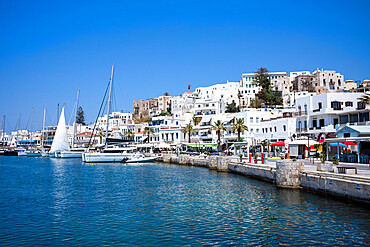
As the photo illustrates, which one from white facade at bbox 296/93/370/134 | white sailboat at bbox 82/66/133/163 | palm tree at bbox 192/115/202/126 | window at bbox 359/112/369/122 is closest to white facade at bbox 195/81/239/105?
palm tree at bbox 192/115/202/126

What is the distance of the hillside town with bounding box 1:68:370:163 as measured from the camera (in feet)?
151

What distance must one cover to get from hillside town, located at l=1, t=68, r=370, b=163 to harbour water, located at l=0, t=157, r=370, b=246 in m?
14.2

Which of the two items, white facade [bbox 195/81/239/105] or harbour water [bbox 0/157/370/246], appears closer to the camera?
harbour water [bbox 0/157/370/246]

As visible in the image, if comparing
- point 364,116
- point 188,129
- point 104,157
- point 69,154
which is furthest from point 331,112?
point 69,154

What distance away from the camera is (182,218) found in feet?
58.6

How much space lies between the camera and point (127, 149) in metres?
65.4

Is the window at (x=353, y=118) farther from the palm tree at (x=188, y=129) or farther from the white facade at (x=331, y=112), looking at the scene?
the palm tree at (x=188, y=129)

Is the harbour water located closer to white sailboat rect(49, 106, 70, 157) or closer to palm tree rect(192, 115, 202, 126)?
palm tree rect(192, 115, 202, 126)

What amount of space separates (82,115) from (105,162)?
102 metres

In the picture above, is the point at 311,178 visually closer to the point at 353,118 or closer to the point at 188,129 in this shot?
the point at 353,118

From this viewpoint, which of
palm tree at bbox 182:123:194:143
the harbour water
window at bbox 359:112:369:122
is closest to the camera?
the harbour water

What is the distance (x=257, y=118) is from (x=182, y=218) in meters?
52.1

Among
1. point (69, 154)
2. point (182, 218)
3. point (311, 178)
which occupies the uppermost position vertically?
point (69, 154)

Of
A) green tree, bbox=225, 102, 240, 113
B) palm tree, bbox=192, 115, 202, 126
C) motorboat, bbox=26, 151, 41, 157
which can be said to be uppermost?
green tree, bbox=225, 102, 240, 113
